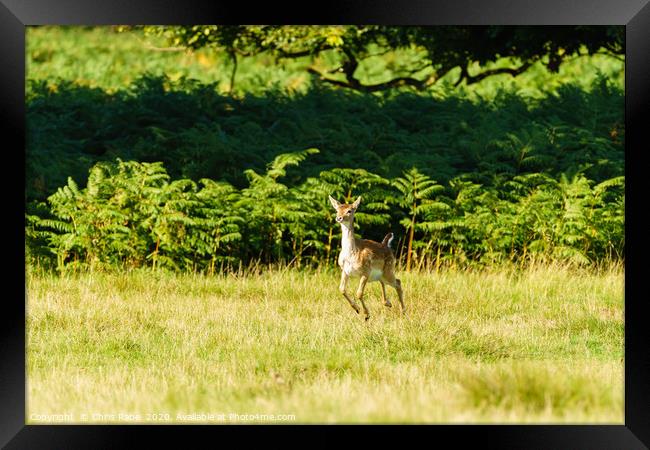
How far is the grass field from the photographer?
5883mm

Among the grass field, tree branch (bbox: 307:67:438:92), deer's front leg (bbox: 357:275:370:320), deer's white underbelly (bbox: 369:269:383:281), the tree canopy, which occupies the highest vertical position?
the tree canopy

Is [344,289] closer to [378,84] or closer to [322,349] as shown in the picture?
[322,349]

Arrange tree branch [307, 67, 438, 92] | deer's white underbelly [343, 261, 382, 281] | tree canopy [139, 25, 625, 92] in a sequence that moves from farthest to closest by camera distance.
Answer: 1. tree branch [307, 67, 438, 92]
2. tree canopy [139, 25, 625, 92]
3. deer's white underbelly [343, 261, 382, 281]

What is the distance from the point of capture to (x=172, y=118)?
1447cm

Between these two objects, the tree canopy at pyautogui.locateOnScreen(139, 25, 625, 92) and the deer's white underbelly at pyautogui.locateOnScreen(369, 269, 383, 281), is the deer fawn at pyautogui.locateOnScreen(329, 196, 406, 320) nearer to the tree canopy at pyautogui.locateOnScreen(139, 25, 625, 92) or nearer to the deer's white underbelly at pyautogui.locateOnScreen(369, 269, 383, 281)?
the deer's white underbelly at pyautogui.locateOnScreen(369, 269, 383, 281)

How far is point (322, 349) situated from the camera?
25.1 feet

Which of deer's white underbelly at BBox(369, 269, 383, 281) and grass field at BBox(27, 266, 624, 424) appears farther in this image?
deer's white underbelly at BBox(369, 269, 383, 281)

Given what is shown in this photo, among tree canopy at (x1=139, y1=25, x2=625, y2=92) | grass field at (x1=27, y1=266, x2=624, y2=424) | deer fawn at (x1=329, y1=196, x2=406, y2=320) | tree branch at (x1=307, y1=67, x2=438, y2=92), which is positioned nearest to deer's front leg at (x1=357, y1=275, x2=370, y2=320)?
deer fawn at (x1=329, y1=196, x2=406, y2=320)

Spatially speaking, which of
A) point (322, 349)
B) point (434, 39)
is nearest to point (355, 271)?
point (322, 349)

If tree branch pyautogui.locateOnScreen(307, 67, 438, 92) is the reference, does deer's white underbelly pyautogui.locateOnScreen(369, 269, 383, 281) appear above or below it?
below

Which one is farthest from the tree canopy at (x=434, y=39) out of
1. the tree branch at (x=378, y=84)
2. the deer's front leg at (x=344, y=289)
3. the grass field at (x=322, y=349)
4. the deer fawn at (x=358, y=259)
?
the deer's front leg at (x=344, y=289)

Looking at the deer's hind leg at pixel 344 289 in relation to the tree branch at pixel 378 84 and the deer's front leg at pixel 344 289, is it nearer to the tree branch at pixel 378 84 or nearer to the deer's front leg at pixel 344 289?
the deer's front leg at pixel 344 289

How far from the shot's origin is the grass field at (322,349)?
5.88 meters

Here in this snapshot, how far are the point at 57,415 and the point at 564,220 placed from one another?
8.04m
